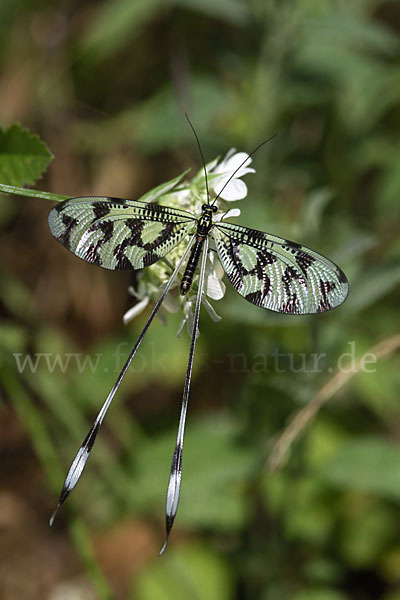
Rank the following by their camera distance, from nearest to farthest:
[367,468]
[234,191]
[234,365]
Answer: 1. [234,191]
2. [367,468]
3. [234,365]

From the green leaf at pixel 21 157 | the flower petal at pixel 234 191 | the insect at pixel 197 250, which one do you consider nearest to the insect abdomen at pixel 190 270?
the insect at pixel 197 250

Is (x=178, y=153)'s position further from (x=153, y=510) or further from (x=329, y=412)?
(x=153, y=510)

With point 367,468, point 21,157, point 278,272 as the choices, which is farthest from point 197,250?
point 367,468

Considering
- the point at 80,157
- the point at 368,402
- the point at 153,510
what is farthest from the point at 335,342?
the point at 80,157

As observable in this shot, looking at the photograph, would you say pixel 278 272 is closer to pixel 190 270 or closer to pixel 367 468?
pixel 190 270

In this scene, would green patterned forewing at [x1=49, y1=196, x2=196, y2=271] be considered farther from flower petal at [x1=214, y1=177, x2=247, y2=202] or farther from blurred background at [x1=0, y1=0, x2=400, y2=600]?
blurred background at [x1=0, y1=0, x2=400, y2=600]

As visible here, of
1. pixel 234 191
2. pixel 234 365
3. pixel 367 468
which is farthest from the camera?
pixel 234 365

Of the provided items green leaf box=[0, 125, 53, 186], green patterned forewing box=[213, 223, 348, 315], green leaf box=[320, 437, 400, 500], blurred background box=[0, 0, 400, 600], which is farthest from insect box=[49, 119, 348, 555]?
green leaf box=[320, 437, 400, 500]
